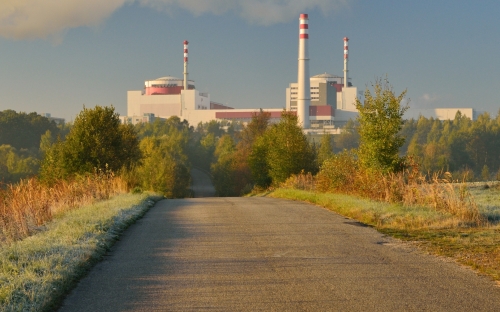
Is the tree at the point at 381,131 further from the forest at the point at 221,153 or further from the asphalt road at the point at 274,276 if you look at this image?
the asphalt road at the point at 274,276

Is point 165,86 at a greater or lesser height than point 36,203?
greater

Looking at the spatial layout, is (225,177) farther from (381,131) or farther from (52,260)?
(52,260)

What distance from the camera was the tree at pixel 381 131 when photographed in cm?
2388

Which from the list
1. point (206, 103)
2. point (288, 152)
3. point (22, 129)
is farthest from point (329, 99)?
point (288, 152)

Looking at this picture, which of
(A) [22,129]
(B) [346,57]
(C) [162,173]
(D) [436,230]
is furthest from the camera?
(B) [346,57]

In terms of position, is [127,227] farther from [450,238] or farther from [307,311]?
[307,311]

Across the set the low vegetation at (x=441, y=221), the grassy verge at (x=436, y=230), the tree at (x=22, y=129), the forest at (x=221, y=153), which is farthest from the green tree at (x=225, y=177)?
the grassy verge at (x=436, y=230)

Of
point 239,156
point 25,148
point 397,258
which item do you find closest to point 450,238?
point 397,258

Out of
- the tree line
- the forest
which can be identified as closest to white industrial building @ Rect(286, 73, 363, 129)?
the forest

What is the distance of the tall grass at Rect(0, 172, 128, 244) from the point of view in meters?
14.3

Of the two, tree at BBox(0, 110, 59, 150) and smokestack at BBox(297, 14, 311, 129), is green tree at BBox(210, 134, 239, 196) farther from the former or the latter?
tree at BBox(0, 110, 59, 150)

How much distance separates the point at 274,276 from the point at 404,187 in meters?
A: 11.6

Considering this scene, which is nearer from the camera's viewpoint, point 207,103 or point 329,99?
point 329,99

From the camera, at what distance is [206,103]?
192750 mm
